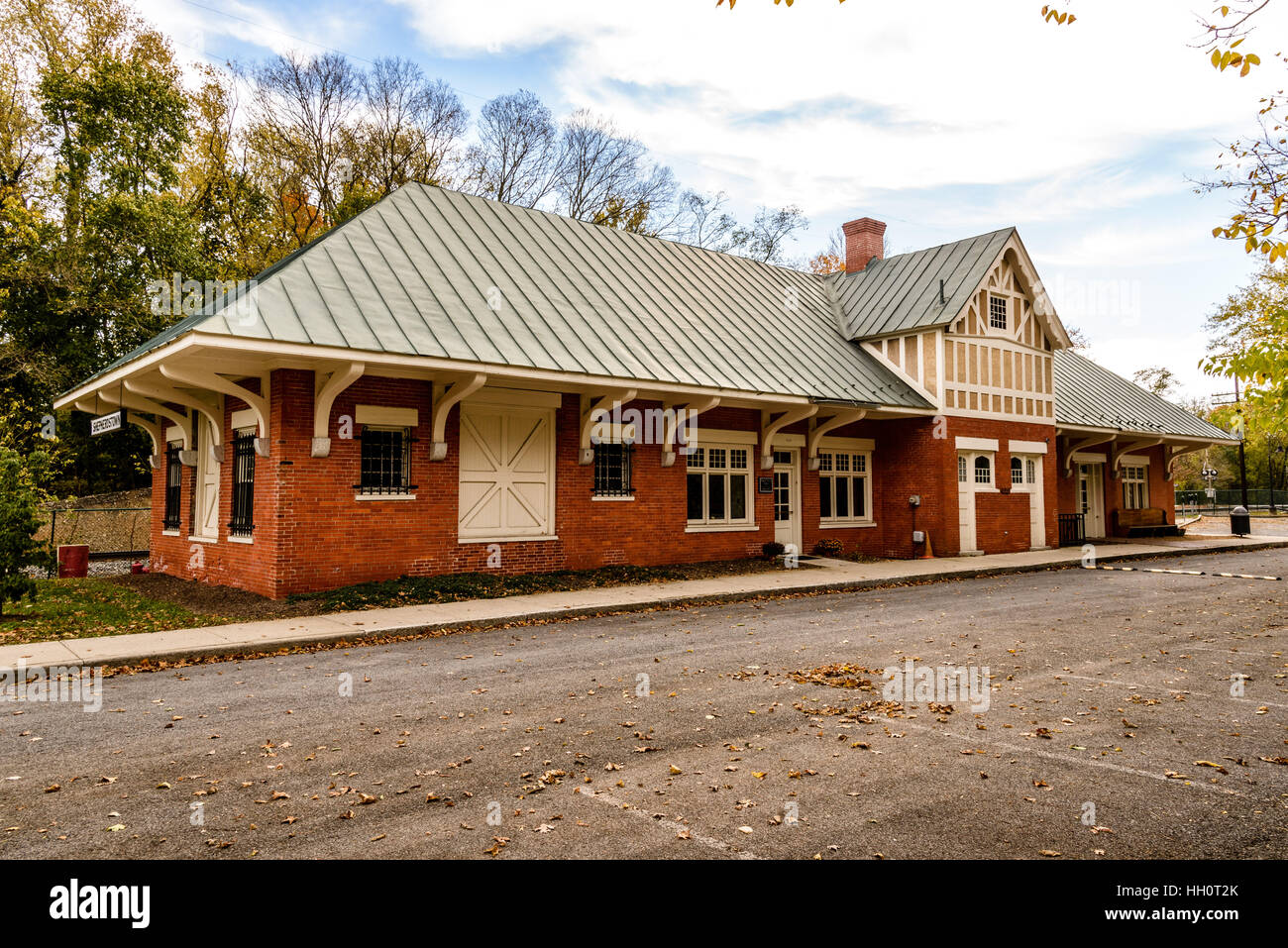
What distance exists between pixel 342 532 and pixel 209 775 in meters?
8.49

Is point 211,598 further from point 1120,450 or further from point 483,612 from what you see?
point 1120,450

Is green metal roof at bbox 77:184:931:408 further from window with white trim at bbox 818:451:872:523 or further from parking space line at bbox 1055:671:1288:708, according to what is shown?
parking space line at bbox 1055:671:1288:708

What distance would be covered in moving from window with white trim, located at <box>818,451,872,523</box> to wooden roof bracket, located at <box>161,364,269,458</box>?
43.1 feet

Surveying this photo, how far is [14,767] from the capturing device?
561 centimetres

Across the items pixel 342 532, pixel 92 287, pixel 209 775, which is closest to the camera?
pixel 209 775

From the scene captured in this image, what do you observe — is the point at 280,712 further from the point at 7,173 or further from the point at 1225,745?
the point at 7,173

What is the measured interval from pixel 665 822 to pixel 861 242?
26.4 metres

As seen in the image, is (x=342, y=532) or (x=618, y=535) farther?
(x=618, y=535)

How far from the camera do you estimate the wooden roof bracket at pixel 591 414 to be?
15914 millimetres

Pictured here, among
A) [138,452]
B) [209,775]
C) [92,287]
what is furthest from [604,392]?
[138,452]

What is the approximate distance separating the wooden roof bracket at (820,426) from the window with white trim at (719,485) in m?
2.10

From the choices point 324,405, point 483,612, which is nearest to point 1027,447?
point 483,612

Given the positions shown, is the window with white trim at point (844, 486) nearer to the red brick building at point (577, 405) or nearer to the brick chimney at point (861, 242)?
the red brick building at point (577, 405)

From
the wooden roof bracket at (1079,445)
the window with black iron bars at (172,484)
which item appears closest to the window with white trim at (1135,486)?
the wooden roof bracket at (1079,445)
